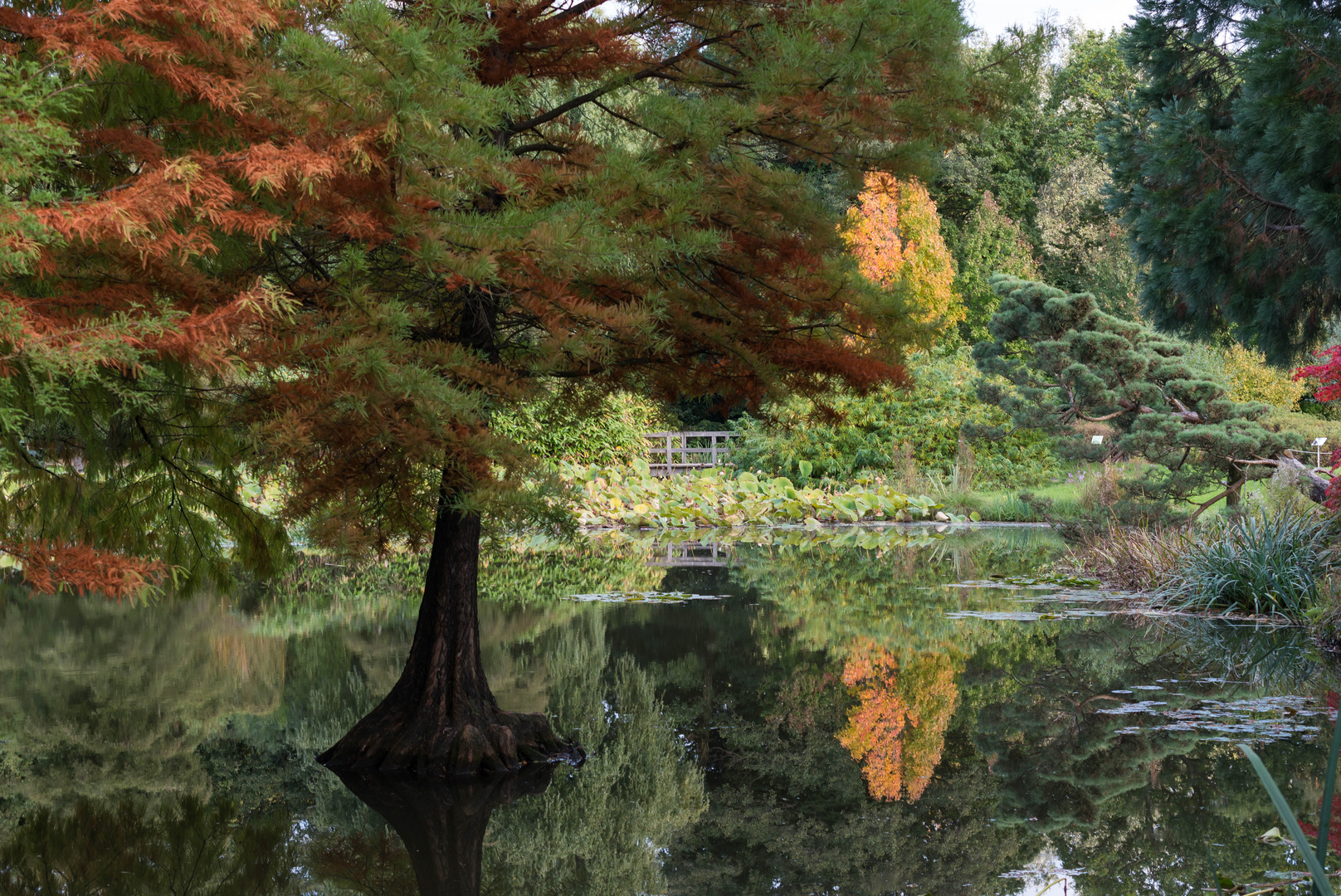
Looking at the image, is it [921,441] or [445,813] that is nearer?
[445,813]

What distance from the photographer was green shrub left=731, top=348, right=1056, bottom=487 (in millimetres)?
22359

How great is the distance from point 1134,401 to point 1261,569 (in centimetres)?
385

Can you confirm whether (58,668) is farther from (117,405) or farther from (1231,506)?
(1231,506)

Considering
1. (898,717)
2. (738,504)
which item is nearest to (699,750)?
(898,717)

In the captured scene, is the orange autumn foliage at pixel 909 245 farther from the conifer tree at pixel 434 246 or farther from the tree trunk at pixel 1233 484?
A: the conifer tree at pixel 434 246

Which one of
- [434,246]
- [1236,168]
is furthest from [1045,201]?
[434,246]

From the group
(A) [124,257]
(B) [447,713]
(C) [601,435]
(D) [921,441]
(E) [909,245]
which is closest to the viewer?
(A) [124,257]

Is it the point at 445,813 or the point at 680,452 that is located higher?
the point at 680,452

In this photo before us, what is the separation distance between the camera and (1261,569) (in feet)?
33.8

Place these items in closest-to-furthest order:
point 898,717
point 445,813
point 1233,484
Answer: point 445,813 < point 898,717 < point 1233,484

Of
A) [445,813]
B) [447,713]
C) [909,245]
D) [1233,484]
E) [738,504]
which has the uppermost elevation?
[909,245]

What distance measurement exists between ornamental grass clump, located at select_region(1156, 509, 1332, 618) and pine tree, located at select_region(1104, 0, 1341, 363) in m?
2.13

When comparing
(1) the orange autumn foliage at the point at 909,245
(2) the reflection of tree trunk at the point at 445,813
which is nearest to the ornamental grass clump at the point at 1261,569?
(2) the reflection of tree trunk at the point at 445,813

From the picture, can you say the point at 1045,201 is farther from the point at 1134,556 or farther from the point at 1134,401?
the point at 1134,556
